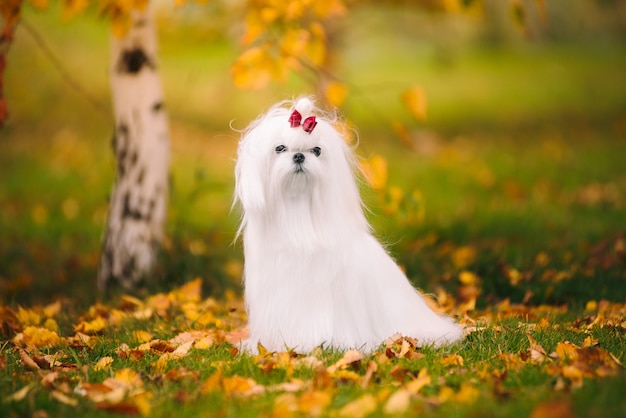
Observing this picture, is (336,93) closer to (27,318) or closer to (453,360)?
(453,360)

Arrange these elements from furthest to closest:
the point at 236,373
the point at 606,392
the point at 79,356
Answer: the point at 79,356 → the point at 236,373 → the point at 606,392

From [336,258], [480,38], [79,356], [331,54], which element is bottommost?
[79,356]

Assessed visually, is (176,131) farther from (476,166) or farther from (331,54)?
(476,166)

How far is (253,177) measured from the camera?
3.34m

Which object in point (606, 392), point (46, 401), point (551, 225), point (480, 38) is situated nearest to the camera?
point (606, 392)

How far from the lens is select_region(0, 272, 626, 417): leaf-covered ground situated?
2.81 m

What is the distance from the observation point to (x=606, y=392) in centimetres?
276

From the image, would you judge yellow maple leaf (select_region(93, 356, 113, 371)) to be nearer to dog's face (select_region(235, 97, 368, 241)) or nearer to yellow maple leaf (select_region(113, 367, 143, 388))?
yellow maple leaf (select_region(113, 367, 143, 388))

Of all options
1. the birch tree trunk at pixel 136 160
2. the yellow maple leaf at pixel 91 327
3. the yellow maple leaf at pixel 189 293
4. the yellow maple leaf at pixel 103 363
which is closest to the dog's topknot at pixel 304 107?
the yellow maple leaf at pixel 103 363

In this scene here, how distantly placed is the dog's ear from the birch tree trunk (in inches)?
79.1

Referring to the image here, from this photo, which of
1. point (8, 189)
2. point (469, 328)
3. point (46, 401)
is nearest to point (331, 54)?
point (8, 189)

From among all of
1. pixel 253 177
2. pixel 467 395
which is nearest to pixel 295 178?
pixel 253 177

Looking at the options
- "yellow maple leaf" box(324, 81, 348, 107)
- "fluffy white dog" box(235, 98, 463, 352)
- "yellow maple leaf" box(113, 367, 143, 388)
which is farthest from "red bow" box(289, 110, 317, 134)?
"yellow maple leaf" box(324, 81, 348, 107)

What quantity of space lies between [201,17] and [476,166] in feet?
13.1
